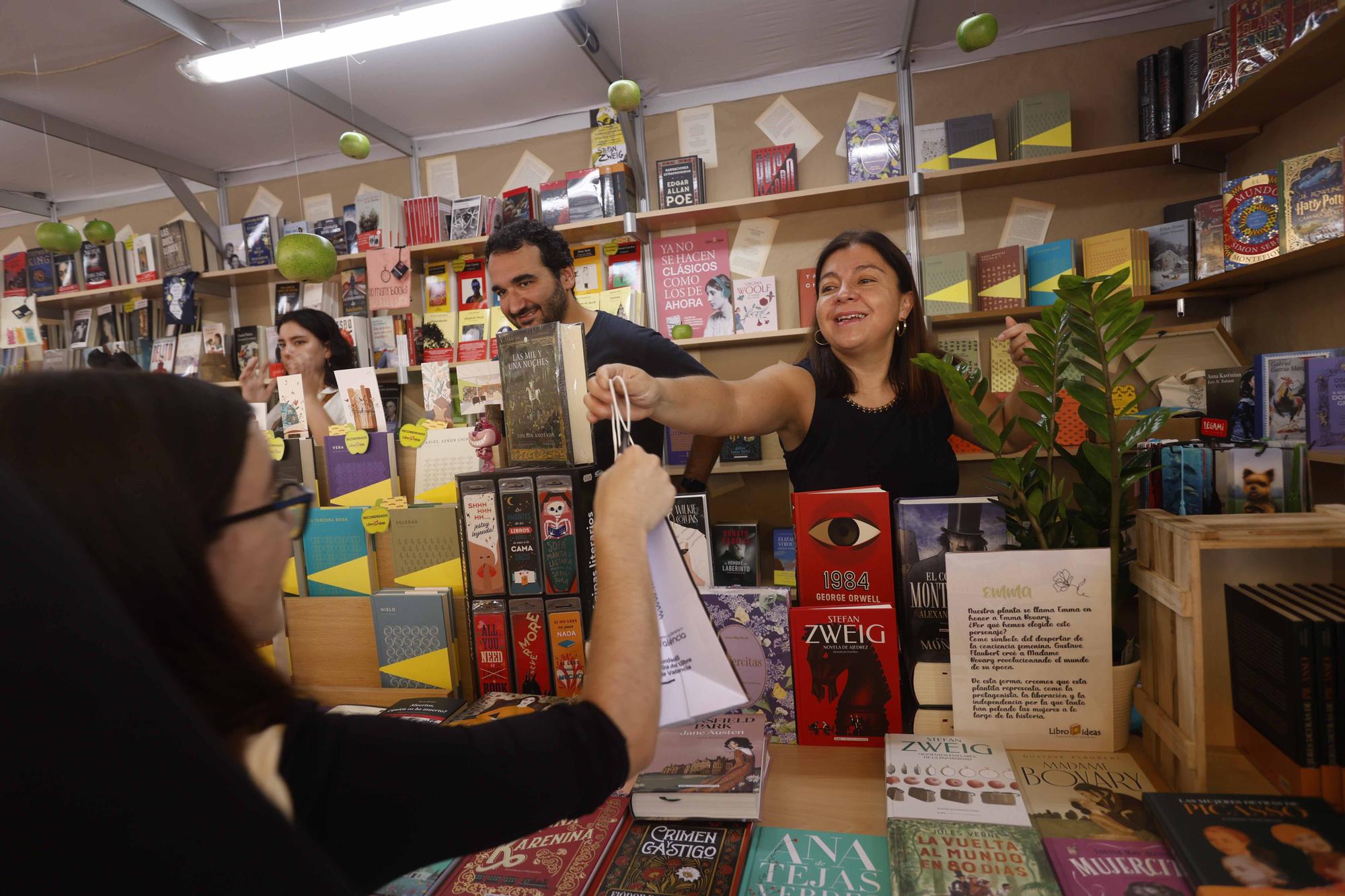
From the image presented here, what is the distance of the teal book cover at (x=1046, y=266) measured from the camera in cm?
279

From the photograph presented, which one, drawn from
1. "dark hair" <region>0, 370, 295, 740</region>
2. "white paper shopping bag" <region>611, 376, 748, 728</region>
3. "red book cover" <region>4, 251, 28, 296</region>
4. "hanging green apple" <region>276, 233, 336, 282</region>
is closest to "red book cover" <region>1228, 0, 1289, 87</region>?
"white paper shopping bag" <region>611, 376, 748, 728</region>

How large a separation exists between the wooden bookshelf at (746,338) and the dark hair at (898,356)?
1.21 meters

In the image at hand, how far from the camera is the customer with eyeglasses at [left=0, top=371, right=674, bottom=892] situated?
45cm

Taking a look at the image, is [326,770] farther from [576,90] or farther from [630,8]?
[576,90]

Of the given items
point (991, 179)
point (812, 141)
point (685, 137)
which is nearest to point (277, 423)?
point (685, 137)

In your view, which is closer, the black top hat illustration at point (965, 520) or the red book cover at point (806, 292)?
the black top hat illustration at point (965, 520)

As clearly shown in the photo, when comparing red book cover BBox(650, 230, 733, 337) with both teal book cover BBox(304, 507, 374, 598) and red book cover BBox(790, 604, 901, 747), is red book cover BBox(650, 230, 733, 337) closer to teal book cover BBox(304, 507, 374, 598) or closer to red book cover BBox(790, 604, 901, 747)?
teal book cover BBox(304, 507, 374, 598)

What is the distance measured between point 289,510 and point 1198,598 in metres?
1.09

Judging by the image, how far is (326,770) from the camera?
1.92 ft

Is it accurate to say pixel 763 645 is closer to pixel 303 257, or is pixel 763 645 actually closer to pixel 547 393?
pixel 547 393

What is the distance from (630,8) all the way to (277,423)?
2211 millimetres

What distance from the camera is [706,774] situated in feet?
3.28

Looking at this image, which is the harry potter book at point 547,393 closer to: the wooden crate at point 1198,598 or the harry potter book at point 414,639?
the harry potter book at point 414,639

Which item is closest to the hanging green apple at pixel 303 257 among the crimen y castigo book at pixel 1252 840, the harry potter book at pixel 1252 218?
the crimen y castigo book at pixel 1252 840
